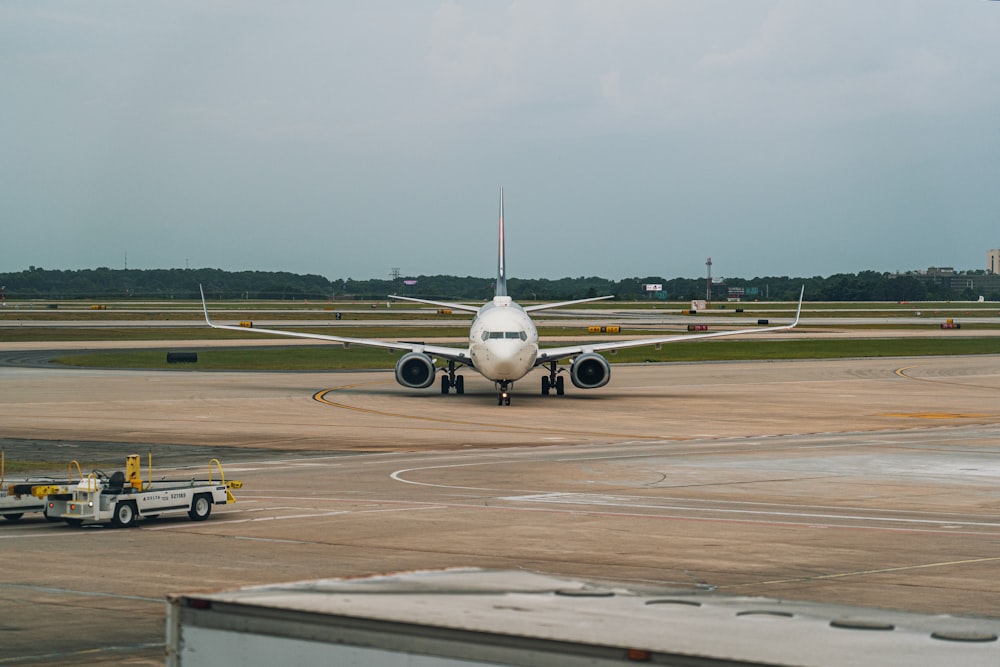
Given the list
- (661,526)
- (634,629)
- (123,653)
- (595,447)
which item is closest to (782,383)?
(595,447)

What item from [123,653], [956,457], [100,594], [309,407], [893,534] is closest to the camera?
[123,653]

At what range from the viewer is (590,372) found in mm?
64000

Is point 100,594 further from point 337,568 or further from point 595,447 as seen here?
point 595,447

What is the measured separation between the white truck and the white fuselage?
2979 centimetres

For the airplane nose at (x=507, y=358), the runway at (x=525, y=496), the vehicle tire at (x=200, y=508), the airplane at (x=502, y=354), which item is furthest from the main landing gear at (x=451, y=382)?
the vehicle tire at (x=200, y=508)

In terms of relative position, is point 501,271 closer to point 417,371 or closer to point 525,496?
point 417,371

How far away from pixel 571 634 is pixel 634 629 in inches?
15.0

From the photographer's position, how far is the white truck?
26.2 meters

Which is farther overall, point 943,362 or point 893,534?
point 943,362

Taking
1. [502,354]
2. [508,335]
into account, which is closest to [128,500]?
[502,354]

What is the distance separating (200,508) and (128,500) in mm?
1757

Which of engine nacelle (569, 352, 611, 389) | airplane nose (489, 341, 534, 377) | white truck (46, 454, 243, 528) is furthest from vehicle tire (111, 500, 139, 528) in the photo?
engine nacelle (569, 352, 611, 389)

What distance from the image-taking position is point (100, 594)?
759 inches

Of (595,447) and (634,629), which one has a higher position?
(634,629)
